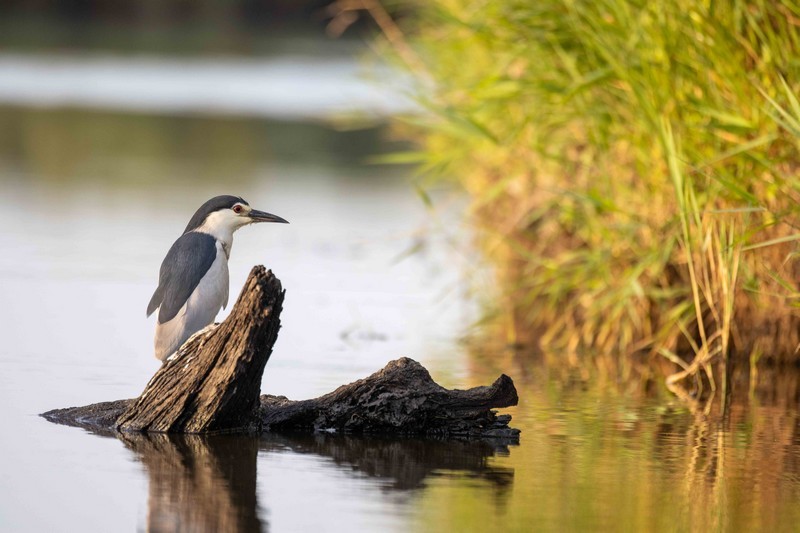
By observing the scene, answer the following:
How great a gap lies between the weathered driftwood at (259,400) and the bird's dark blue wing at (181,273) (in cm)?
19

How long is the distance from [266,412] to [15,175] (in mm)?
11144

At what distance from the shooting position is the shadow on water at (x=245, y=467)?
178 inches

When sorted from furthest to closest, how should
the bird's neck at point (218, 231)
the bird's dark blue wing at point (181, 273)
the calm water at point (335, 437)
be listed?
the bird's neck at point (218, 231), the bird's dark blue wing at point (181, 273), the calm water at point (335, 437)

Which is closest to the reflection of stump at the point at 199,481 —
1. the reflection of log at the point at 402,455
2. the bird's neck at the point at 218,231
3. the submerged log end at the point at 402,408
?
the reflection of log at the point at 402,455

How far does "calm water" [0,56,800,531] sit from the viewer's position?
4.67 meters

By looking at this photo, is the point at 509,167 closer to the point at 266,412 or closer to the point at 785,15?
the point at 785,15

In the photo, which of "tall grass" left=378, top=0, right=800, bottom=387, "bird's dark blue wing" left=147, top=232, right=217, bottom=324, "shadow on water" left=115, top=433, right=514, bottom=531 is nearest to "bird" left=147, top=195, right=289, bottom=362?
"bird's dark blue wing" left=147, top=232, right=217, bottom=324

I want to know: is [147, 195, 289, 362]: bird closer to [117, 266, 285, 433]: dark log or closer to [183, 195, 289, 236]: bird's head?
[183, 195, 289, 236]: bird's head

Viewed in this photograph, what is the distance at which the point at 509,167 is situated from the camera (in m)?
9.95

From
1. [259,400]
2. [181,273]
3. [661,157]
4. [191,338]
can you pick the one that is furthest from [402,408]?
[661,157]

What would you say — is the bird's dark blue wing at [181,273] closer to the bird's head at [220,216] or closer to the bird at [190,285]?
the bird at [190,285]

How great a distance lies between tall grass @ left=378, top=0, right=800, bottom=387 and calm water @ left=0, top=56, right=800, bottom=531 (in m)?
0.51

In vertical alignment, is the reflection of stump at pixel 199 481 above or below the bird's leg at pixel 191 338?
below

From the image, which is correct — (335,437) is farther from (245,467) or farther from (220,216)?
(220,216)
